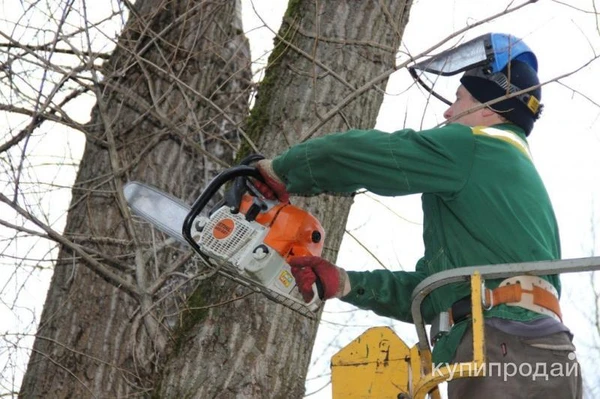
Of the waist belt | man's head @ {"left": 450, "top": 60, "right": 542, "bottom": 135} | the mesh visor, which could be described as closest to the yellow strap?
man's head @ {"left": 450, "top": 60, "right": 542, "bottom": 135}

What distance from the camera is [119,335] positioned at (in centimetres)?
600

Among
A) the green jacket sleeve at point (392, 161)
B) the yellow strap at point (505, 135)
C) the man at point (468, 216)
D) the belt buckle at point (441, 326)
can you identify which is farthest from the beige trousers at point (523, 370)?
the yellow strap at point (505, 135)

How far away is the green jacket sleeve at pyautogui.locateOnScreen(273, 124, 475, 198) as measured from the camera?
388 centimetres

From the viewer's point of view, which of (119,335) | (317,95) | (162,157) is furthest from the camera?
(162,157)

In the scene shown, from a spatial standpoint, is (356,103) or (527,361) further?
(356,103)

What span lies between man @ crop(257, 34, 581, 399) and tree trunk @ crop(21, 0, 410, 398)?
471 millimetres

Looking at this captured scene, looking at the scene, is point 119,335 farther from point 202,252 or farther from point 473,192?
point 473,192

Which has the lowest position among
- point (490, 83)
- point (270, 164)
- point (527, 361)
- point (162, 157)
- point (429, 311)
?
point (527, 361)

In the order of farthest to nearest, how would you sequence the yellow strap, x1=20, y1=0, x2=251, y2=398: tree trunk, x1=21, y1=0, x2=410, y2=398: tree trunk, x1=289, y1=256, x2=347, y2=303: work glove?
x1=20, y1=0, x2=251, y2=398: tree trunk
x1=21, y1=0, x2=410, y2=398: tree trunk
x1=289, y1=256, x2=347, y2=303: work glove
the yellow strap

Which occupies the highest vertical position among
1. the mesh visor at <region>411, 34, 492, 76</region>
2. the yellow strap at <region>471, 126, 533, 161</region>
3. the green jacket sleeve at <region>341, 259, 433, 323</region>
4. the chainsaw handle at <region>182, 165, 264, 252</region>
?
the mesh visor at <region>411, 34, 492, 76</region>

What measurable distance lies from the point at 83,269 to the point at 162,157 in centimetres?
77

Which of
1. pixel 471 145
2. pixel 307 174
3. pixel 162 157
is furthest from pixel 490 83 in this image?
pixel 162 157

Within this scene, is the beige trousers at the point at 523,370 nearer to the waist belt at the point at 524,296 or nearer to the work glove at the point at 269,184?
the waist belt at the point at 524,296

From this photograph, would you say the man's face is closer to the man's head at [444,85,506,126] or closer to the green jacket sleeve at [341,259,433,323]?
the man's head at [444,85,506,126]
